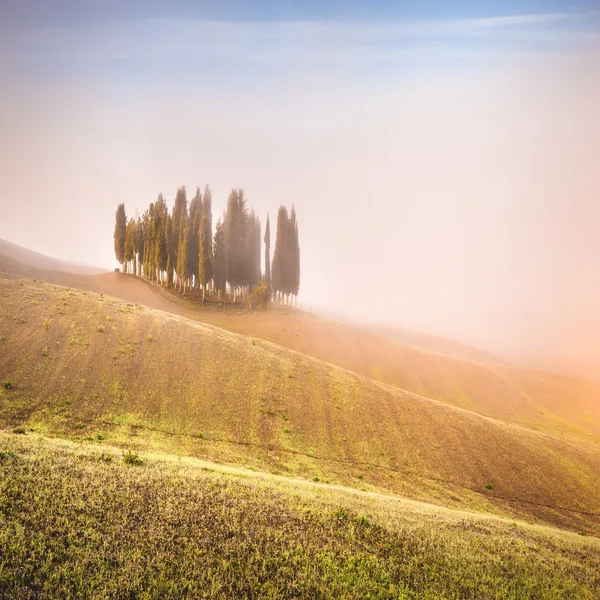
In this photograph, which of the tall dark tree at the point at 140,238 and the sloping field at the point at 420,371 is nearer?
the sloping field at the point at 420,371

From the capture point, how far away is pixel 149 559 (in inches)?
209

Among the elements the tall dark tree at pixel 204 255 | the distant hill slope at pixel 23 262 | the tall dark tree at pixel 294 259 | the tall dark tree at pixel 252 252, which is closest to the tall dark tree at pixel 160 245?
the tall dark tree at pixel 204 255

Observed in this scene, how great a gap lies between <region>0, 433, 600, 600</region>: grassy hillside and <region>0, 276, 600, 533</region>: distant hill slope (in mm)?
9547

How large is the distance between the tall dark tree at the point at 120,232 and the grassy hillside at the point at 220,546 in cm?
7327

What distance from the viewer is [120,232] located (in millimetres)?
73062

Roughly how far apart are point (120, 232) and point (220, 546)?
80697mm

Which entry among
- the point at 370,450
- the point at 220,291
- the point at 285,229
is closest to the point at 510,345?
the point at 285,229

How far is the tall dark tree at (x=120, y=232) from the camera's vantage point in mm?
73000

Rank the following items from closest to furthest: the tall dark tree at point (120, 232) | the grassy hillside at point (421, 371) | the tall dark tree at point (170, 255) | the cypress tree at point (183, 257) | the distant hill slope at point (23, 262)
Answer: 1. the grassy hillside at point (421, 371)
2. the distant hill slope at point (23, 262)
3. the cypress tree at point (183, 257)
4. the tall dark tree at point (170, 255)
5. the tall dark tree at point (120, 232)

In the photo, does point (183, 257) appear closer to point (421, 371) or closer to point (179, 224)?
point (179, 224)

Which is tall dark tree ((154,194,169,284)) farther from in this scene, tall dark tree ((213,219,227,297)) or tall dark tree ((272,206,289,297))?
tall dark tree ((272,206,289,297))

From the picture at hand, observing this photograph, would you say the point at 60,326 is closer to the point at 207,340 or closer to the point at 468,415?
the point at 207,340

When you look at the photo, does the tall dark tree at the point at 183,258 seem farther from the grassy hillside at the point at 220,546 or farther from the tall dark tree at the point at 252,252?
the grassy hillside at the point at 220,546

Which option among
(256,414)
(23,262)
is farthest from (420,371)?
(23,262)
